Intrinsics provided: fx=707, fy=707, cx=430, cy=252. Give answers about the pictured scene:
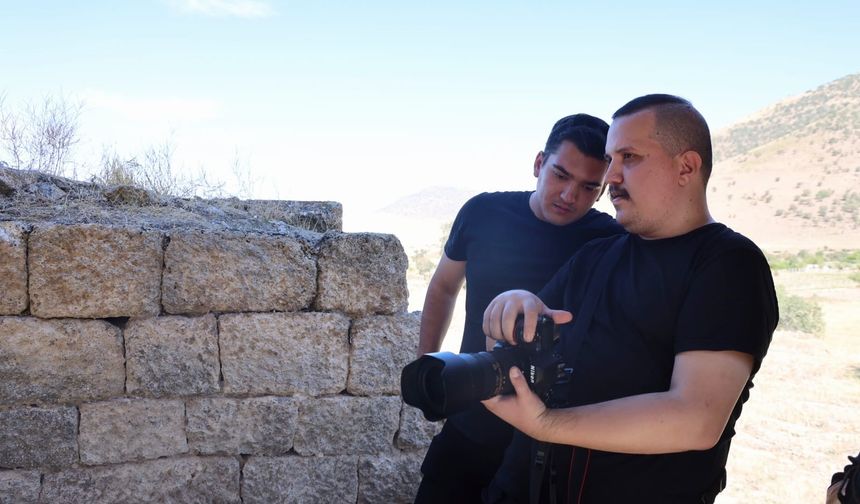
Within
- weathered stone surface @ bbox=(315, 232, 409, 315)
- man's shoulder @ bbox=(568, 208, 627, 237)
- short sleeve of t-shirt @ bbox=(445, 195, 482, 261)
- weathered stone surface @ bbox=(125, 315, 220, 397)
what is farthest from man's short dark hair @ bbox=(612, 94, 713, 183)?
weathered stone surface @ bbox=(125, 315, 220, 397)

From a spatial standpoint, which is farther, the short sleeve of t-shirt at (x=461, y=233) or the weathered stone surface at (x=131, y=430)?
the weathered stone surface at (x=131, y=430)

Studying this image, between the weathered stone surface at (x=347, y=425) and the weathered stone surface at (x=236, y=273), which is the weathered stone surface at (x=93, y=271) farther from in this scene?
the weathered stone surface at (x=347, y=425)

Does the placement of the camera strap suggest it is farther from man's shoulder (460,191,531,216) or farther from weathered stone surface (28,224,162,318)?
weathered stone surface (28,224,162,318)

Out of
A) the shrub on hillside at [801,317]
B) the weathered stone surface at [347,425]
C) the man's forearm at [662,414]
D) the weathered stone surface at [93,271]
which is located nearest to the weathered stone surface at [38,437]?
the weathered stone surface at [93,271]

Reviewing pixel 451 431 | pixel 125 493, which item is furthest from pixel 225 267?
pixel 451 431

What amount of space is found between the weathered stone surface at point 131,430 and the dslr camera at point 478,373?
2304 mm

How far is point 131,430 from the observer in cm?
330

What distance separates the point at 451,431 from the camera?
235 cm

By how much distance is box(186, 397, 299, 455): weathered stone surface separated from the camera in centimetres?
337

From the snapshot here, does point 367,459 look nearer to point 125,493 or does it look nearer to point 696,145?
point 125,493

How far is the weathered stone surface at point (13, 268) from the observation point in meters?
3.08

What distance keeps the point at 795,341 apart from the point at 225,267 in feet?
38.5

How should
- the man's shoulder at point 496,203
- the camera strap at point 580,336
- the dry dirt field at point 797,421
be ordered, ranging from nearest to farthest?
the camera strap at point 580,336 < the man's shoulder at point 496,203 < the dry dirt field at point 797,421

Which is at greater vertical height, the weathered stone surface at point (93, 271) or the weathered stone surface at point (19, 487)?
the weathered stone surface at point (93, 271)
